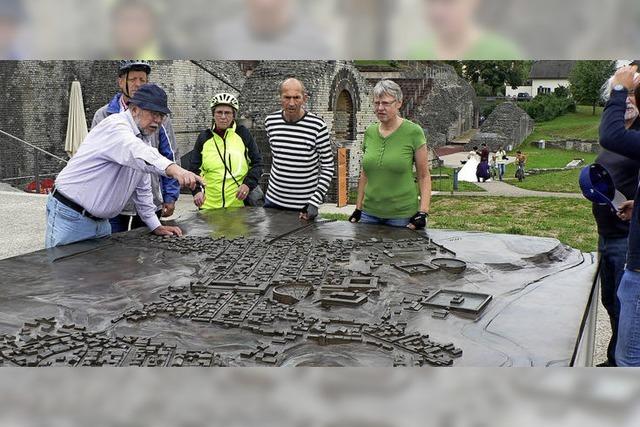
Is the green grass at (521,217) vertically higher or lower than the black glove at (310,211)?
lower

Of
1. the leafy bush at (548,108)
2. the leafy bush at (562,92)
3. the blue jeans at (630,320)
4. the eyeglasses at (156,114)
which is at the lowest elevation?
the blue jeans at (630,320)

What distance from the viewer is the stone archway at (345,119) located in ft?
60.1

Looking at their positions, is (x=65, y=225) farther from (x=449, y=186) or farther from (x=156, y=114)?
(x=449, y=186)

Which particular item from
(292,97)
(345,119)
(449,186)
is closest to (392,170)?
(292,97)

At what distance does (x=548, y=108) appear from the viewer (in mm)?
42469

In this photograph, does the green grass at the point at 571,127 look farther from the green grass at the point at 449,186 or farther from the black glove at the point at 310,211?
the black glove at the point at 310,211

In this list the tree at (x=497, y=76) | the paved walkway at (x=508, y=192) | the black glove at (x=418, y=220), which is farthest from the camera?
the tree at (x=497, y=76)

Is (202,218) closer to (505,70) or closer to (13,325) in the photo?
(13,325)

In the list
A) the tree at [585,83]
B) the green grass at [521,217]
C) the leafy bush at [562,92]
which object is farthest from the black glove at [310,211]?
the leafy bush at [562,92]

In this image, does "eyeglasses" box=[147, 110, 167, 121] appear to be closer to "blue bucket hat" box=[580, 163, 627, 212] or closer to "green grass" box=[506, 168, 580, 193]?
"blue bucket hat" box=[580, 163, 627, 212]

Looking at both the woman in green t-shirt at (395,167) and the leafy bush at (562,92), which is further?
the leafy bush at (562,92)

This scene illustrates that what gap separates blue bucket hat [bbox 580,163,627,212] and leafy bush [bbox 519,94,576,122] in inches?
1615

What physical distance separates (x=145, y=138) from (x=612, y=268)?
3119 millimetres
